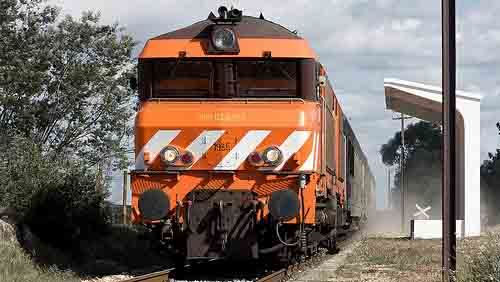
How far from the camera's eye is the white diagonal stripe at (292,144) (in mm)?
14047

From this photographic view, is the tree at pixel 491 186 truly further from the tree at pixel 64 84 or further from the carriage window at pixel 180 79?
the carriage window at pixel 180 79

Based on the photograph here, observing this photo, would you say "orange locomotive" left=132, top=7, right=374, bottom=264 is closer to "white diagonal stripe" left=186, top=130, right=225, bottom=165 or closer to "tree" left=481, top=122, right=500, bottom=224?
"white diagonal stripe" left=186, top=130, right=225, bottom=165

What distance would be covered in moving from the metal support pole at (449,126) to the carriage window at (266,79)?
117 inches

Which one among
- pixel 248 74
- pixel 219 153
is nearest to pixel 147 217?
pixel 219 153

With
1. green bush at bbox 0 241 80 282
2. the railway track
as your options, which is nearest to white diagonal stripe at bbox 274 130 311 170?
the railway track

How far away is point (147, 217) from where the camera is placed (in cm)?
1377

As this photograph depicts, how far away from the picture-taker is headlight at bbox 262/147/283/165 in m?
14.0

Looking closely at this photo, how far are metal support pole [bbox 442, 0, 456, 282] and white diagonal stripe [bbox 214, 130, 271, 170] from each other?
308cm

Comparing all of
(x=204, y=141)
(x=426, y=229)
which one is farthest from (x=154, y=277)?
(x=426, y=229)

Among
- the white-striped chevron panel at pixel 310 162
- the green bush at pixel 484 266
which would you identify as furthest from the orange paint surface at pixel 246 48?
the green bush at pixel 484 266

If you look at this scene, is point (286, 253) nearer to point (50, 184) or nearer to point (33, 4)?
point (50, 184)

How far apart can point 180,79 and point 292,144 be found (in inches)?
78.9

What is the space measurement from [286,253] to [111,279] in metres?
2.82

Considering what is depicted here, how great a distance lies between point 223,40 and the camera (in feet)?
46.8
